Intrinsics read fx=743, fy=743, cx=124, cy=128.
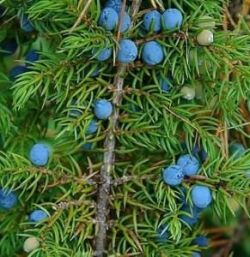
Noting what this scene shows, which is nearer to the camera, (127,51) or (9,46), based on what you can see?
(127,51)

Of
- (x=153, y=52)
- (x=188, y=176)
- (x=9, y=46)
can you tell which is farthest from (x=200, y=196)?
(x=9, y=46)

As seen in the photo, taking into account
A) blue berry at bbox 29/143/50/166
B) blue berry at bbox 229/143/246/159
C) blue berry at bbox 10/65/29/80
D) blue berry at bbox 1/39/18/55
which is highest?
blue berry at bbox 1/39/18/55

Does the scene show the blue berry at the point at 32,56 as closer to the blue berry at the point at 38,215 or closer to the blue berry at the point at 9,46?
the blue berry at the point at 9,46

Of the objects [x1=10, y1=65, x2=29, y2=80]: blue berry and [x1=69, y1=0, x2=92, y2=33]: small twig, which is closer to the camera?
[x1=69, y1=0, x2=92, y2=33]: small twig

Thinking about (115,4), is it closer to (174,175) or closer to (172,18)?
(172,18)

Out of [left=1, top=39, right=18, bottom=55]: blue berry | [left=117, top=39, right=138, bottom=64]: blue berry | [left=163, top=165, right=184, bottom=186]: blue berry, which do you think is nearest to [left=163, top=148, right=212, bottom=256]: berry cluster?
[left=163, top=165, right=184, bottom=186]: blue berry

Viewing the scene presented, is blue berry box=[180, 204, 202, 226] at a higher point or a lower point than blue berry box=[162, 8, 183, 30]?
lower

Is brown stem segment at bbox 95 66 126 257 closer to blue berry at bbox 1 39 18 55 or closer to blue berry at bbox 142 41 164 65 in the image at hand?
blue berry at bbox 142 41 164 65

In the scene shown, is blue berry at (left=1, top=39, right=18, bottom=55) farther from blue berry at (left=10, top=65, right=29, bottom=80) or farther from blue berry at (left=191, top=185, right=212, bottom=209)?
blue berry at (left=191, top=185, right=212, bottom=209)
